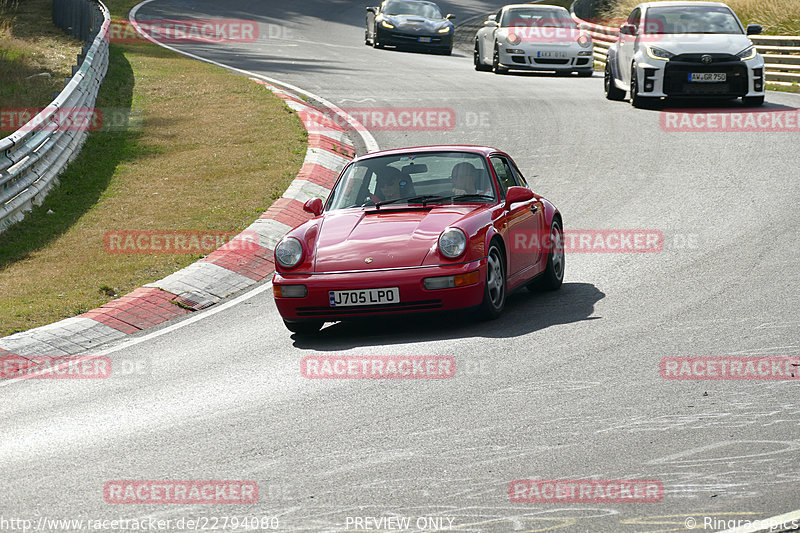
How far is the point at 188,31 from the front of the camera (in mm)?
36062

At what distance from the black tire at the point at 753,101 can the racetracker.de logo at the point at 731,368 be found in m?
13.2

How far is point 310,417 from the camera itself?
21.7 feet

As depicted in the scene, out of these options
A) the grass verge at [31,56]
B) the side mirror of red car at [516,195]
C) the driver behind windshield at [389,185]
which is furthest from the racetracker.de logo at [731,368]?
the grass verge at [31,56]

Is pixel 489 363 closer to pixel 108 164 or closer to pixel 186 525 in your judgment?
pixel 186 525

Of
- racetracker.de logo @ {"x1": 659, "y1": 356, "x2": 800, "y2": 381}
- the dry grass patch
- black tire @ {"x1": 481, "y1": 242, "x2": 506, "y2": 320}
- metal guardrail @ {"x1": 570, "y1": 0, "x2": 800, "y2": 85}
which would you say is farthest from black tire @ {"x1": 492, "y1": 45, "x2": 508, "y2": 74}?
racetracker.de logo @ {"x1": 659, "y1": 356, "x2": 800, "y2": 381}

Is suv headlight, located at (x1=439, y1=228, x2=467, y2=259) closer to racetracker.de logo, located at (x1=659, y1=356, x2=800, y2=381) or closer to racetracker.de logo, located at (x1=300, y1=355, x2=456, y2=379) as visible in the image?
racetracker.de logo, located at (x1=300, y1=355, x2=456, y2=379)

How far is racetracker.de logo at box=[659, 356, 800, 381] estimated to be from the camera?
690 centimetres

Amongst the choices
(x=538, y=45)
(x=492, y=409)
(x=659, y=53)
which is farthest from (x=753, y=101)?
(x=492, y=409)

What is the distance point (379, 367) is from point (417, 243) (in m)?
1.35

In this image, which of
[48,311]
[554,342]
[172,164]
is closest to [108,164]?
[172,164]

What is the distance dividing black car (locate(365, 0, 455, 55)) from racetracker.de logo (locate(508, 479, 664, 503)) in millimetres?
28449

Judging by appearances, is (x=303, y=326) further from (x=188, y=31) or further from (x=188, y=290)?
(x=188, y=31)

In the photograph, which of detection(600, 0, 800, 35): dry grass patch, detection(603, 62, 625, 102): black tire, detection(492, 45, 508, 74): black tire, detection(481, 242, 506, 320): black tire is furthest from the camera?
detection(600, 0, 800, 35): dry grass patch

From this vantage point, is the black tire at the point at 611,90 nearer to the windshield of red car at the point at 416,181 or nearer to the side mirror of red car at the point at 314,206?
the windshield of red car at the point at 416,181
